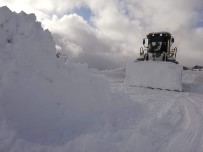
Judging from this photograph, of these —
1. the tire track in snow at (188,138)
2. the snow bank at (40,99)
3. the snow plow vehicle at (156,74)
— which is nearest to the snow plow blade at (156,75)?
the snow plow vehicle at (156,74)

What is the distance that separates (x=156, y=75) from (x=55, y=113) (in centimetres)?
1381

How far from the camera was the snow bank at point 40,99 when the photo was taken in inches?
202

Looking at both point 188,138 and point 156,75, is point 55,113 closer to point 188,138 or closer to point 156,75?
point 188,138

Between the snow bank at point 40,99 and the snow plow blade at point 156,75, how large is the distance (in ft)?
38.2

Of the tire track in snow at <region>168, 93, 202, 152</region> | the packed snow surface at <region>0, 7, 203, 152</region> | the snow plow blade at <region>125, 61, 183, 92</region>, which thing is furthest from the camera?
the snow plow blade at <region>125, 61, 183, 92</region>

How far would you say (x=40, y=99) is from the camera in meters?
6.03

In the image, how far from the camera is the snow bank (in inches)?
202

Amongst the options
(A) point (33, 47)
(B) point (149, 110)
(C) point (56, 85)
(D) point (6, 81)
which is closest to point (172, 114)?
(B) point (149, 110)

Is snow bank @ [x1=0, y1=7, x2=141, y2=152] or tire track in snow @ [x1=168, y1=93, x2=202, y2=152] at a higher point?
snow bank @ [x1=0, y1=7, x2=141, y2=152]

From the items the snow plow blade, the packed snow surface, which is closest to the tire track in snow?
the packed snow surface

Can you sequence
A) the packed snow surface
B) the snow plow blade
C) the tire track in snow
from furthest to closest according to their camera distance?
the snow plow blade < the tire track in snow < the packed snow surface

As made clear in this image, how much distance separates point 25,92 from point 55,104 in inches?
26.0

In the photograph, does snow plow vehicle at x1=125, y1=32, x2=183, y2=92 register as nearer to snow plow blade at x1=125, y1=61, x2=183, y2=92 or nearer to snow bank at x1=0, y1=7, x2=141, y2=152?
snow plow blade at x1=125, y1=61, x2=183, y2=92

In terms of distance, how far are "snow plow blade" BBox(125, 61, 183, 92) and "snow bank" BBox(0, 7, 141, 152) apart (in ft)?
38.2
